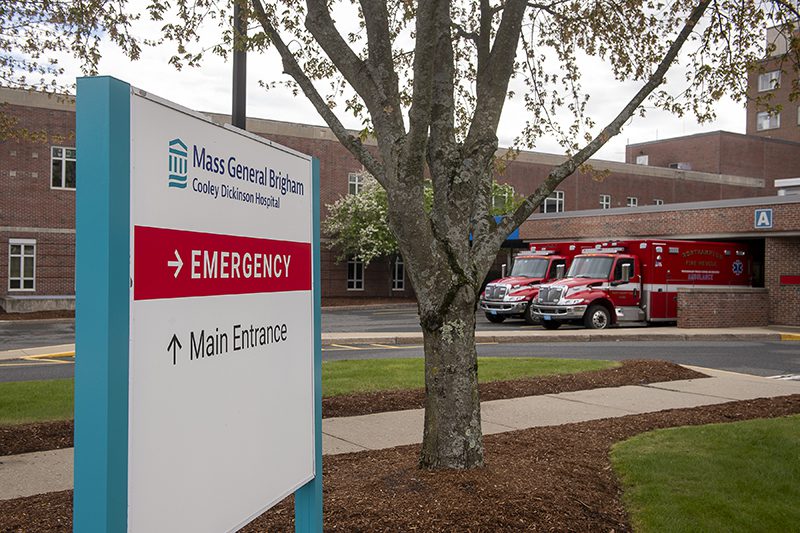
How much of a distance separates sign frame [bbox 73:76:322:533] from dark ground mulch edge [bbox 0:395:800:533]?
2365 millimetres

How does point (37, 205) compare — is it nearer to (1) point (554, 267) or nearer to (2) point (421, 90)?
(1) point (554, 267)

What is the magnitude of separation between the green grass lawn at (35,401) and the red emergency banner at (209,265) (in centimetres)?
590

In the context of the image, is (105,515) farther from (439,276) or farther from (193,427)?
(439,276)

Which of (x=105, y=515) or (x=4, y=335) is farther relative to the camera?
(x=4, y=335)

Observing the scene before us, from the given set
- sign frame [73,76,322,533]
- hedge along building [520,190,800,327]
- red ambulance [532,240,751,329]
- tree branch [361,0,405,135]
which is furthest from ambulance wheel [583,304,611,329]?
sign frame [73,76,322,533]

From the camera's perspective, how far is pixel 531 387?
10.9 meters

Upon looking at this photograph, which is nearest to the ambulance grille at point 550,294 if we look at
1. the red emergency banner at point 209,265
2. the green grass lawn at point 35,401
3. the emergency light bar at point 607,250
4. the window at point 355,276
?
the emergency light bar at point 607,250

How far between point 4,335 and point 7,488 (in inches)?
708

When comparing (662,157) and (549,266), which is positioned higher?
(662,157)

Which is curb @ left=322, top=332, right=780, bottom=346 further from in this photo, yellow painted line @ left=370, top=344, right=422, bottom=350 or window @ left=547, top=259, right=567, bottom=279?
window @ left=547, top=259, right=567, bottom=279

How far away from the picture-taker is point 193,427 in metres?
2.88

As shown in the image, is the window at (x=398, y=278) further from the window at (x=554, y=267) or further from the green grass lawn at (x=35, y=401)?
the green grass lawn at (x=35, y=401)

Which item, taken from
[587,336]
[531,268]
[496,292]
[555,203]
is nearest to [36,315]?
[496,292]

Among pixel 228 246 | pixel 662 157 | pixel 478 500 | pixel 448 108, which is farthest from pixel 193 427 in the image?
pixel 662 157
